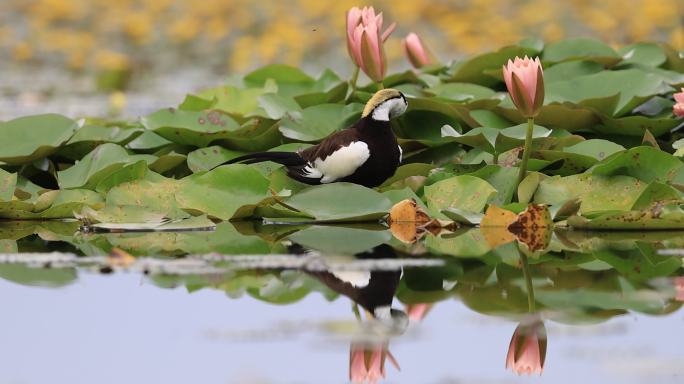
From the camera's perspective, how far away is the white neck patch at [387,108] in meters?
3.97

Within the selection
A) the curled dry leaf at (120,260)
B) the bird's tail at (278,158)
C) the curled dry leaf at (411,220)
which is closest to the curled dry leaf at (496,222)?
the curled dry leaf at (411,220)

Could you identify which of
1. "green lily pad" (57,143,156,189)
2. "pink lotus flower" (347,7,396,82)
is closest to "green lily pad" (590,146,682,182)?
"pink lotus flower" (347,7,396,82)

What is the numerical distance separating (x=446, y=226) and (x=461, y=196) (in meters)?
0.18

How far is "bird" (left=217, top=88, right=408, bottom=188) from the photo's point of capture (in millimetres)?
3969

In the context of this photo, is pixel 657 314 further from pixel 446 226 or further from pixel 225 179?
pixel 225 179

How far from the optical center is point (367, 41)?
4.26 meters

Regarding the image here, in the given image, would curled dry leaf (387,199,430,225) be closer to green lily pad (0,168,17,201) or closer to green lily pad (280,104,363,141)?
green lily pad (280,104,363,141)

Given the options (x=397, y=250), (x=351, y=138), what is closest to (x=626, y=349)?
(x=397, y=250)

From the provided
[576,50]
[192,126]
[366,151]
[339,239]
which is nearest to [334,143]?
[366,151]

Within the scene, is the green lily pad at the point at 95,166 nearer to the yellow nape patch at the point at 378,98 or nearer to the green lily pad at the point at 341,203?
the green lily pad at the point at 341,203

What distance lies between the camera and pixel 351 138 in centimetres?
400

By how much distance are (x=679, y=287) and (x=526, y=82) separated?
1065 mm

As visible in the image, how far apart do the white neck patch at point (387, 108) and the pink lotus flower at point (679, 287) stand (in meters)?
1.38

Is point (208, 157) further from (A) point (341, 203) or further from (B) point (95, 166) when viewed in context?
(A) point (341, 203)
